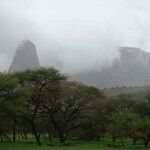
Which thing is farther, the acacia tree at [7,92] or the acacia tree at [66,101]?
the acacia tree at [66,101]

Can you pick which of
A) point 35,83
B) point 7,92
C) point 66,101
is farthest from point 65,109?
point 7,92

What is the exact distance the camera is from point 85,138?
92438mm

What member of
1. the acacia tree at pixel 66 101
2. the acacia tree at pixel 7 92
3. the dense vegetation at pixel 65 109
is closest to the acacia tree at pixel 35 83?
the dense vegetation at pixel 65 109

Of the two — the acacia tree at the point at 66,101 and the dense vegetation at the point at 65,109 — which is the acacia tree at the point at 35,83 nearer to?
the dense vegetation at the point at 65,109

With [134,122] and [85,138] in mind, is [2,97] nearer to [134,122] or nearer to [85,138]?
[134,122]

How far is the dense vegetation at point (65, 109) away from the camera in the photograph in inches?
2763

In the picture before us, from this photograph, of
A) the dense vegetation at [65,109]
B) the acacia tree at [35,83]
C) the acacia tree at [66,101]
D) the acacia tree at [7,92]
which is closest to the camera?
the acacia tree at [7,92]

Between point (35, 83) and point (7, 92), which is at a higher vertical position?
point (35, 83)

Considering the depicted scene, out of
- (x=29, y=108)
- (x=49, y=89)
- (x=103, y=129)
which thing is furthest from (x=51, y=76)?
(x=103, y=129)

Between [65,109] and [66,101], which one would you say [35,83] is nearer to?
[66,101]

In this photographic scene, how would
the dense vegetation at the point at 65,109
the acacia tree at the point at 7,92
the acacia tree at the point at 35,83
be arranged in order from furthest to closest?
the acacia tree at the point at 35,83, the dense vegetation at the point at 65,109, the acacia tree at the point at 7,92

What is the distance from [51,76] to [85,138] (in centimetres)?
2154

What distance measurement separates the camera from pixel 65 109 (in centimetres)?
8475

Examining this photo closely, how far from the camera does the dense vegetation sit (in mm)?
70188
